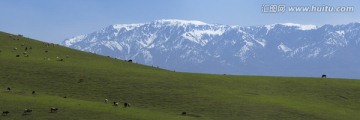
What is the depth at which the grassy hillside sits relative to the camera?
5647 centimetres

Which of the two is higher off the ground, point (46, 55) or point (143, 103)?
point (46, 55)

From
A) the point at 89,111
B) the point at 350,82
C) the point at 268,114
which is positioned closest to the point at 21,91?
the point at 89,111

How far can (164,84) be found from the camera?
72500mm

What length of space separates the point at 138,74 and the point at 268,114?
25.1 metres

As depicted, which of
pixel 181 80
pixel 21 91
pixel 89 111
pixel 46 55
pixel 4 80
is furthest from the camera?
pixel 46 55

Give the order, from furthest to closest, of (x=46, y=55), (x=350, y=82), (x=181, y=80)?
1. (x=46, y=55)
2. (x=350, y=82)
3. (x=181, y=80)

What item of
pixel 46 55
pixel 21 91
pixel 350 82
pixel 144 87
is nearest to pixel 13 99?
pixel 21 91

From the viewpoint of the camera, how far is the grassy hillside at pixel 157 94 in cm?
5647

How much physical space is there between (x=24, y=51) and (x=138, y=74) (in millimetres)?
26152

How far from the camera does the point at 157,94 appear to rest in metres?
66.5

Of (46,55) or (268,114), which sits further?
(46,55)

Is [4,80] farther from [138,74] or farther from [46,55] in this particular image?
[46,55]

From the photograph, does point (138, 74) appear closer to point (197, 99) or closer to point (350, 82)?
point (197, 99)

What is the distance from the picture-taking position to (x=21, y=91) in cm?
6431
